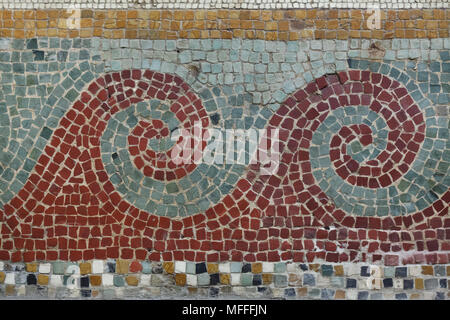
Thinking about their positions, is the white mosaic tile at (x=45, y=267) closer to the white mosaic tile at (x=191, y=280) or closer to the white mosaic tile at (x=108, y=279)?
the white mosaic tile at (x=108, y=279)

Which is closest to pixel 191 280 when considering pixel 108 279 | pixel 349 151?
pixel 108 279

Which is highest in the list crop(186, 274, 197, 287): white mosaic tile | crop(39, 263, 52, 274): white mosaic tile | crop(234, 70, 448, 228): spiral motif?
crop(234, 70, 448, 228): spiral motif

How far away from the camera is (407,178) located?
13.4 feet

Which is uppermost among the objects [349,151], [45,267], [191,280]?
[349,151]

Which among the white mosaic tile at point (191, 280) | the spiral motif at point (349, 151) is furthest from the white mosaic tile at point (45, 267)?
the spiral motif at point (349, 151)

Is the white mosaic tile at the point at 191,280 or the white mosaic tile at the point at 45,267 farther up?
the white mosaic tile at the point at 45,267

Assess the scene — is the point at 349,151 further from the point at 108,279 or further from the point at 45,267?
the point at 45,267

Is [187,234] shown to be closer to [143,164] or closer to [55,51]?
[143,164]

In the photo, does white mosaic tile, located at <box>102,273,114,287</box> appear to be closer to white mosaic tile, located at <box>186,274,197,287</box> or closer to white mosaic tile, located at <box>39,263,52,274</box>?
white mosaic tile, located at <box>39,263,52,274</box>

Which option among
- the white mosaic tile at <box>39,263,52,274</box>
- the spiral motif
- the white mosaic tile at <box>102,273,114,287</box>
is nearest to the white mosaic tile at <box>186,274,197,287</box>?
the white mosaic tile at <box>102,273,114,287</box>

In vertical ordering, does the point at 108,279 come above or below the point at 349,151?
below

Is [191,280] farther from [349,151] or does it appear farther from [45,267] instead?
[349,151]

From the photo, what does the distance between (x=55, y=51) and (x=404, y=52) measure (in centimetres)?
276

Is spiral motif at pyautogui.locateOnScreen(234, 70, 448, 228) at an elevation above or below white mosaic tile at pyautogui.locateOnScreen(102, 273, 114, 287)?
above
